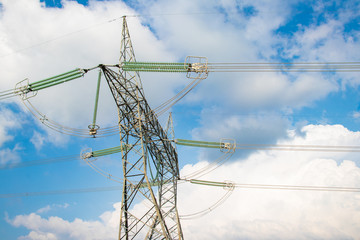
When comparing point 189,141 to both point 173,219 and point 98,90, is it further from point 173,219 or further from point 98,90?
point 98,90

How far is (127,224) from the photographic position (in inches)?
795

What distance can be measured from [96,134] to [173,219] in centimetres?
991

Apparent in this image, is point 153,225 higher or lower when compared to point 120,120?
lower

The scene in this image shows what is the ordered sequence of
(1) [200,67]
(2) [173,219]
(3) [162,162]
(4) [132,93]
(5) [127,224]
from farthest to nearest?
(3) [162,162] < (2) [173,219] < (4) [132,93] < (5) [127,224] < (1) [200,67]

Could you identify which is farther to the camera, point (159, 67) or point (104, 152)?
point (104, 152)

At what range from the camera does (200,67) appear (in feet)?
61.5

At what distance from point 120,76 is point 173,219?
1294cm

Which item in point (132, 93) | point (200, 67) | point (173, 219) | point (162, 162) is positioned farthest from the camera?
point (162, 162)

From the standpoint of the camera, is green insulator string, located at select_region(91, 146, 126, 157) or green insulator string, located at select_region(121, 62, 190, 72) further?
green insulator string, located at select_region(91, 146, 126, 157)

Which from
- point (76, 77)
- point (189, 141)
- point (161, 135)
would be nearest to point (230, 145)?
point (189, 141)

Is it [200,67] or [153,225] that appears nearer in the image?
[200,67]

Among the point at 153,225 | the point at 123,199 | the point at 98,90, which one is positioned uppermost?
the point at 98,90

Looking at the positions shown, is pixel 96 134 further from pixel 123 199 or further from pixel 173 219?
pixel 173 219

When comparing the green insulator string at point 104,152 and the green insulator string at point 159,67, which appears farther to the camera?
the green insulator string at point 104,152
